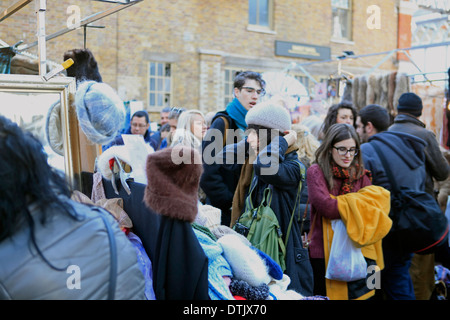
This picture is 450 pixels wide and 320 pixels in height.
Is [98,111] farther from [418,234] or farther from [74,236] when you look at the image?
[418,234]

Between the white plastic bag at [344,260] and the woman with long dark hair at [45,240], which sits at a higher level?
the woman with long dark hair at [45,240]

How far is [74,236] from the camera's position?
1171 millimetres

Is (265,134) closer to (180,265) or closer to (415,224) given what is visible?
(415,224)

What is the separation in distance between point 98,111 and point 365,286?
6.81ft

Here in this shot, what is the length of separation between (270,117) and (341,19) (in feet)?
42.8

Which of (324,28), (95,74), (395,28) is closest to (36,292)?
(95,74)

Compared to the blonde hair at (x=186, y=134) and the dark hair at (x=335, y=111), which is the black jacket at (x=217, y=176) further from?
the dark hair at (x=335, y=111)

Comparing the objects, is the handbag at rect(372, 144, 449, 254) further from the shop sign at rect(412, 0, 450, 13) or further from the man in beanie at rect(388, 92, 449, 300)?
the shop sign at rect(412, 0, 450, 13)

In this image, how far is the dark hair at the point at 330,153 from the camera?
10.5ft

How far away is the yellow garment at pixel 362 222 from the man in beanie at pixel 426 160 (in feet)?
3.46

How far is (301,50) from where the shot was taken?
46.0 feet

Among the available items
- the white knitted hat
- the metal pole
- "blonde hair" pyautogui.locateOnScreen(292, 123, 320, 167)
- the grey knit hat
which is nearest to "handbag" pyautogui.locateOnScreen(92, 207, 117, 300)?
the white knitted hat

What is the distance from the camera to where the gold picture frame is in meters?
2.16

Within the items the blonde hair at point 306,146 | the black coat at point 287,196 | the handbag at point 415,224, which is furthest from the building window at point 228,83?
the black coat at point 287,196
